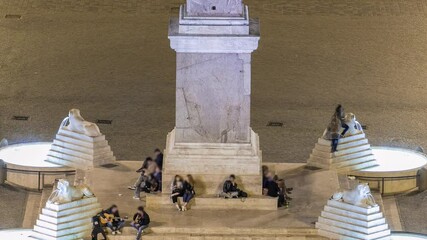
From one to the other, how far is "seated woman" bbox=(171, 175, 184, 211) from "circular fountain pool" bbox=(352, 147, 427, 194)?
562 centimetres

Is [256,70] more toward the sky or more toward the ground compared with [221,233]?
more toward the sky

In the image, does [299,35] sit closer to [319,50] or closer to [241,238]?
[319,50]

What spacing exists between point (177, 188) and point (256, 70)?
46.2ft

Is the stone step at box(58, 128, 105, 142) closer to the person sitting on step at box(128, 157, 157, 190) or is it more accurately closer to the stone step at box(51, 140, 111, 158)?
Answer: the stone step at box(51, 140, 111, 158)

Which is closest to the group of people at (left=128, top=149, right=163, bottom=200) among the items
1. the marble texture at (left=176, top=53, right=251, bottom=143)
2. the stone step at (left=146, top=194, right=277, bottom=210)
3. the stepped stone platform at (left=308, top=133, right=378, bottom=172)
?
the stone step at (left=146, top=194, right=277, bottom=210)

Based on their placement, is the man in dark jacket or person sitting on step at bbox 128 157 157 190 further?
the man in dark jacket

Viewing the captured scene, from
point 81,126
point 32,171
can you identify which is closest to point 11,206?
point 32,171

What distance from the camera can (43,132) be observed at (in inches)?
2112

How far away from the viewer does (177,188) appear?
45.8m

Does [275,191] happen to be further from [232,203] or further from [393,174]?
[393,174]

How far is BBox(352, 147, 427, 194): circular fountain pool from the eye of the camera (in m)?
49.4

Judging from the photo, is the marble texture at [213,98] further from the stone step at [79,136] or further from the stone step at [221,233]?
the stone step at [79,136]

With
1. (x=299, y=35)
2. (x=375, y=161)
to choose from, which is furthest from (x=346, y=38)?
(x=375, y=161)

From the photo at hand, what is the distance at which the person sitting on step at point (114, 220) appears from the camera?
44.6 metres
